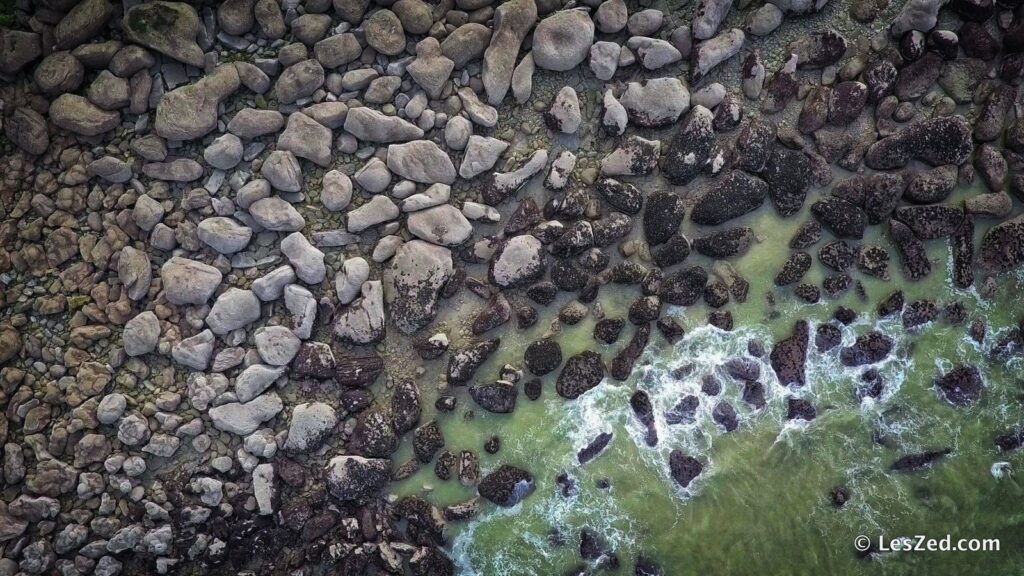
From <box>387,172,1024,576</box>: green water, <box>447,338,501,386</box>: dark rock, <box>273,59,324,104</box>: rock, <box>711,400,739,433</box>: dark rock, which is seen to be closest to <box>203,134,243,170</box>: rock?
<box>273,59,324,104</box>: rock

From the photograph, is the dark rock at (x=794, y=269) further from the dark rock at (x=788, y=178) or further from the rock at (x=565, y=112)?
the rock at (x=565, y=112)

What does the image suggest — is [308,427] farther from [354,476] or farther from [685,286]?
[685,286]

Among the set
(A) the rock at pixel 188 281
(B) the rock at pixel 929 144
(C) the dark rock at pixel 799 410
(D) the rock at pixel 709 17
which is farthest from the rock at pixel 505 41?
(C) the dark rock at pixel 799 410

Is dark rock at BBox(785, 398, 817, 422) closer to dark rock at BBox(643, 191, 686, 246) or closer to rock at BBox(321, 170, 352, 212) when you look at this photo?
dark rock at BBox(643, 191, 686, 246)

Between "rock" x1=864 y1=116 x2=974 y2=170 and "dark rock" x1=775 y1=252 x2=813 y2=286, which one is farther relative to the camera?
"dark rock" x1=775 y1=252 x2=813 y2=286

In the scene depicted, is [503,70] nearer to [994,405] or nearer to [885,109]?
[885,109]
